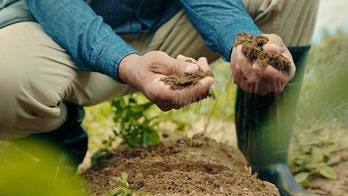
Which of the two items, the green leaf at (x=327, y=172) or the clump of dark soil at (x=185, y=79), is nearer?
the clump of dark soil at (x=185, y=79)

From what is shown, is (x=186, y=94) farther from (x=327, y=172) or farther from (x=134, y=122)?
(x=327, y=172)

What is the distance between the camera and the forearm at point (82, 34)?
1488 millimetres

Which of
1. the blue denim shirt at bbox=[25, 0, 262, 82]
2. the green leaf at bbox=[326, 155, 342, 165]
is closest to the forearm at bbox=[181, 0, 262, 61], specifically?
the blue denim shirt at bbox=[25, 0, 262, 82]

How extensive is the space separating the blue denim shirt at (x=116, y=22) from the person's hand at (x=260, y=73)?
7.8 inches

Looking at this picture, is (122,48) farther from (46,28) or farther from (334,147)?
(334,147)

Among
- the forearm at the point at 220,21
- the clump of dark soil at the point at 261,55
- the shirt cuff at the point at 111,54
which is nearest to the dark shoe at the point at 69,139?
the shirt cuff at the point at 111,54

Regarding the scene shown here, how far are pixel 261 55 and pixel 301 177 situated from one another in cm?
104

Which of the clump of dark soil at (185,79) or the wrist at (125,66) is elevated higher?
the clump of dark soil at (185,79)

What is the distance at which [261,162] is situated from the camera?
6.48ft

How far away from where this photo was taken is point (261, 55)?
1.26 m

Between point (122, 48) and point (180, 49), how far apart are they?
48 centimetres

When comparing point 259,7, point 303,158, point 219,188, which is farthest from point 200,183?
point 303,158

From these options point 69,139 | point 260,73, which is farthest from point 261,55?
point 69,139

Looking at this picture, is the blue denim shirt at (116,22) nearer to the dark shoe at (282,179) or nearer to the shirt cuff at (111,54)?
the shirt cuff at (111,54)
